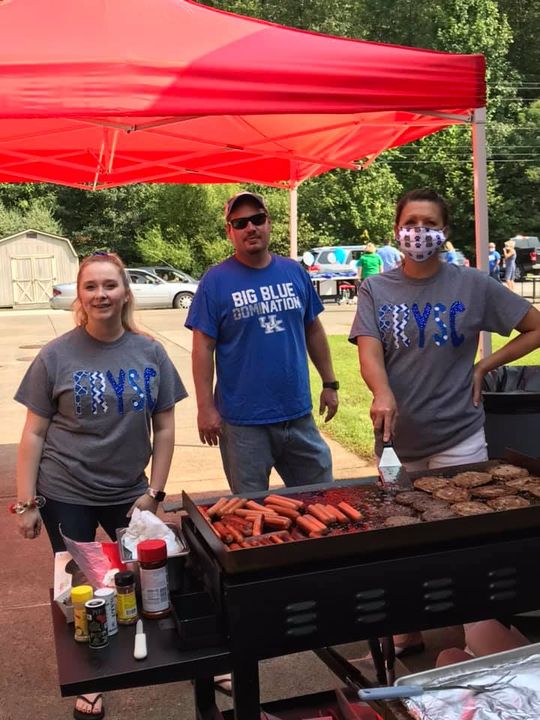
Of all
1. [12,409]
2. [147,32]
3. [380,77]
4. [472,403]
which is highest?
[147,32]

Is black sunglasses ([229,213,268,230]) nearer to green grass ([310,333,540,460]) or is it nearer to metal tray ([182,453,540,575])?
metal tray ([182,453,540,575])

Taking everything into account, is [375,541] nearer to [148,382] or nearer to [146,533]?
[146,533]

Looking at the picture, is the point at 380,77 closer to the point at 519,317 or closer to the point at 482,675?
the point at 519,317

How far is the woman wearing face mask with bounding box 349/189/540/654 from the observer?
119 inches

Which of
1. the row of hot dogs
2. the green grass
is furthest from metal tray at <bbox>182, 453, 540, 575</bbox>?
the green grass

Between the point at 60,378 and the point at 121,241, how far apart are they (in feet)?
109

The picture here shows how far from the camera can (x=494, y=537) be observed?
235 cm

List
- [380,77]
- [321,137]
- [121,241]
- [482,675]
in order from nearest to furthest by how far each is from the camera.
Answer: [482,675] → [380,77] → [321,137] → [121,241]

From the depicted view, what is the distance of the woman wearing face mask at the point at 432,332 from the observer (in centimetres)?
303

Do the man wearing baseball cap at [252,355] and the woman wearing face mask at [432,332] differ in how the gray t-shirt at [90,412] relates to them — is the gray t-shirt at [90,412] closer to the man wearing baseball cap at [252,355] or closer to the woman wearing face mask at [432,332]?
the man wearing baseball cap at [252,355]

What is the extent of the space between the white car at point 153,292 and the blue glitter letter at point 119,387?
20811mm

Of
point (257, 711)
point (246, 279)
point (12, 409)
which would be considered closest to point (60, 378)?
point (246, 279)

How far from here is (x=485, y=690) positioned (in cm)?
185

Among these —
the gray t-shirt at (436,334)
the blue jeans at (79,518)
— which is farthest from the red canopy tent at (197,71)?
the blue jeans at (79,518)
